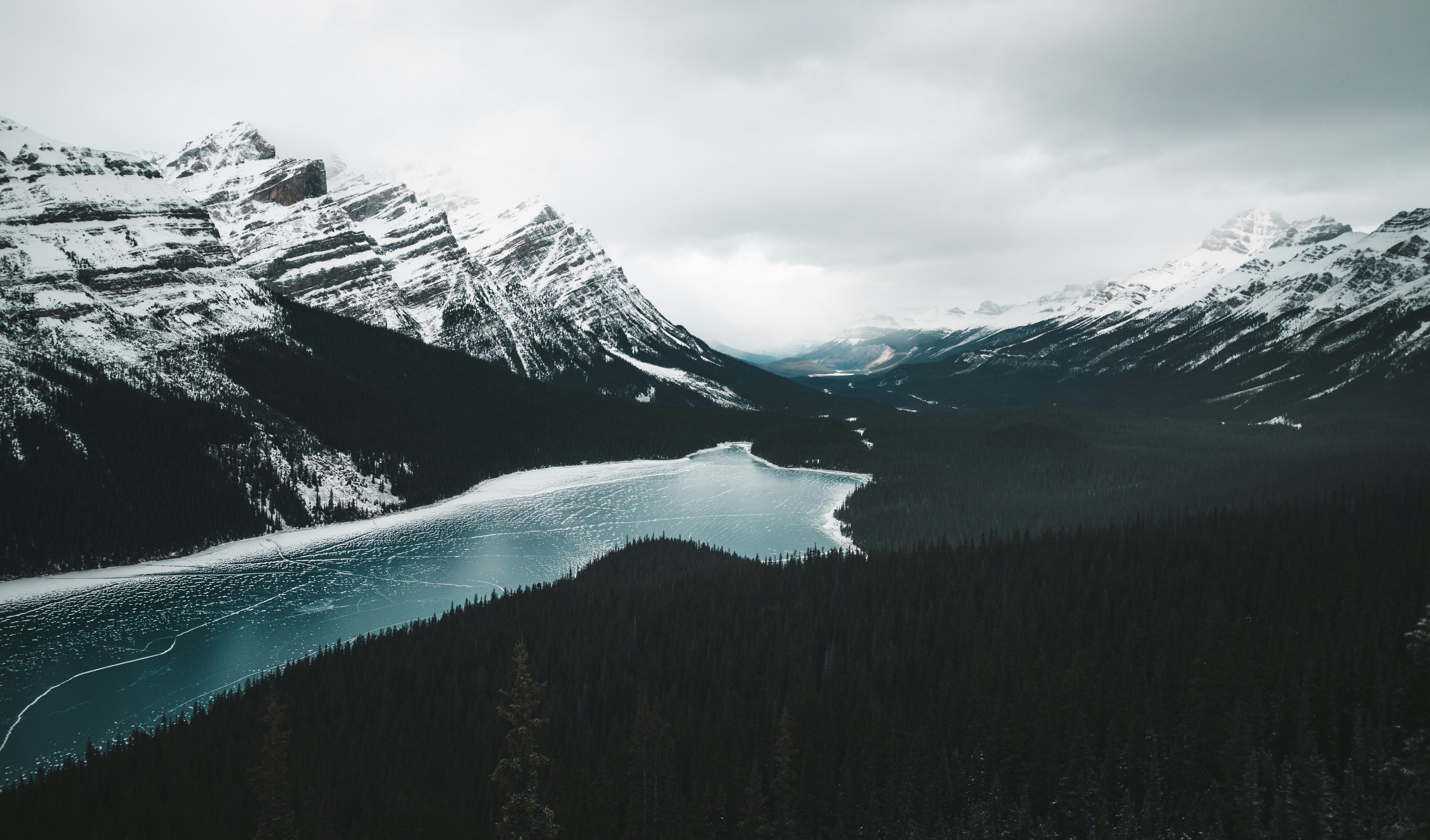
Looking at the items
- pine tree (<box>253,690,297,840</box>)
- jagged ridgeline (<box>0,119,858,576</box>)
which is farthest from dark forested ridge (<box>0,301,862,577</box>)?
pine tree (<box>253,690,297,840</box>)

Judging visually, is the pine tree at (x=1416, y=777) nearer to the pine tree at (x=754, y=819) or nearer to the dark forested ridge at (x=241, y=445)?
the pine tree at (x=754, y=819)

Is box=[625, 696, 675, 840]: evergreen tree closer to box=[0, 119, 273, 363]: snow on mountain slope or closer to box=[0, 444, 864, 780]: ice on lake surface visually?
box=[0, 444, 864, 780]: ice on lake surface

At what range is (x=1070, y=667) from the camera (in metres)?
51.6

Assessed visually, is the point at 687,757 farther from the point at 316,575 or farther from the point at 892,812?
the point at 316,575

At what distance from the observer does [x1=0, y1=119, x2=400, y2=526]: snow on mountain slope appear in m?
110

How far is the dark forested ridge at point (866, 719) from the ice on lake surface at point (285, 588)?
10060mm

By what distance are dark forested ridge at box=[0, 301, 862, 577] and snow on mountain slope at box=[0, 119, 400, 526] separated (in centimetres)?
142

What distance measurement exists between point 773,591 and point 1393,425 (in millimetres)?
175975

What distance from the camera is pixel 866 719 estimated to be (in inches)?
1897

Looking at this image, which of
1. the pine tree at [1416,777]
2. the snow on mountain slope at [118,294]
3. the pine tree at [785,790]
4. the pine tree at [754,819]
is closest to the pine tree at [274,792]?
the pine tree at [754,819]

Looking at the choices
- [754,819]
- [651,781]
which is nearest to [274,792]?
[651,781]

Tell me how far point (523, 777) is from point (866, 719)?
24304 mm

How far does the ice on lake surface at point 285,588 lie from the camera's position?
2212 inches

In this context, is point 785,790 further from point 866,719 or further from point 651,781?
point 866,719
